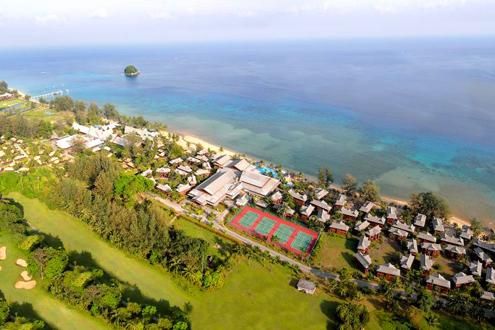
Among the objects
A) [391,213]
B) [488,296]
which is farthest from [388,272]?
[391,213]

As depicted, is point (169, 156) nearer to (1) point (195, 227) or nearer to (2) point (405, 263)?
(1) point (195, 227)

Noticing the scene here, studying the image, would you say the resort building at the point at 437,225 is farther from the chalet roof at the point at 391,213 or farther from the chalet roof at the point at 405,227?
the chalet roof at the point at 391,213

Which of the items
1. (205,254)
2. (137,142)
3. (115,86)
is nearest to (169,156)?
(137,142)

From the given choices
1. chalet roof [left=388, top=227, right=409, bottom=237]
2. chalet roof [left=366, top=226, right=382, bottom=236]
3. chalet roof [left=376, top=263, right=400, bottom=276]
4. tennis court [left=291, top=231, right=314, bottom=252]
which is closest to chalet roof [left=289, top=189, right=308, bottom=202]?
tennis court [left=291, top=231, right=314, bottom=252]

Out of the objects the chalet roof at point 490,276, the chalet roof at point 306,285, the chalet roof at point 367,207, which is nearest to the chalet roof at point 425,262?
the chalet roof at point 490,276

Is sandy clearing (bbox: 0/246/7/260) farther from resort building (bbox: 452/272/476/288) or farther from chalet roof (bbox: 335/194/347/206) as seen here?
resort building (bbox: 452/272/476/288)

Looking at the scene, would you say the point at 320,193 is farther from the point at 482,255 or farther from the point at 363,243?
the point at 482,255
